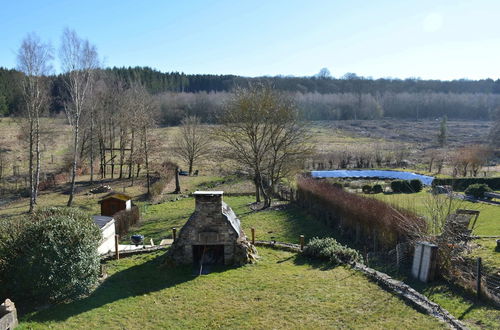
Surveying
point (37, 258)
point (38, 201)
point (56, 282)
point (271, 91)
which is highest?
point (271, 91)

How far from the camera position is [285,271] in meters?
13.7

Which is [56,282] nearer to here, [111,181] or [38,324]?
[38,324]

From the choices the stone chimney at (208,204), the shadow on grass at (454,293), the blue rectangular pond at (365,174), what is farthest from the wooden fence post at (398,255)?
the blue rectangular pond at (365,174)

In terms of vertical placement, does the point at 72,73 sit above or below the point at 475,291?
above

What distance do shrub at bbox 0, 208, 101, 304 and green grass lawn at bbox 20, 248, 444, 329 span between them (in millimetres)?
580

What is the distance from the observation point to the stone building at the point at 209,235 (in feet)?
45.9

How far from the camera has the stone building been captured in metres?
14.0

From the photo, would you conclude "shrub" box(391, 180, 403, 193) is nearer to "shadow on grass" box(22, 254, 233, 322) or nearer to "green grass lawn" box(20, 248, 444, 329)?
"green grass lawn" box(20, 248, 444, 329)

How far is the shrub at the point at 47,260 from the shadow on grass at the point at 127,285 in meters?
0.49

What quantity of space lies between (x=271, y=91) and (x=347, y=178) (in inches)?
710

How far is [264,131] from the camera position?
27.8 m

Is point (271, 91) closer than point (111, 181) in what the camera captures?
Yes

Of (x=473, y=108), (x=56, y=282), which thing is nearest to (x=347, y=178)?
(x=56, y=282)

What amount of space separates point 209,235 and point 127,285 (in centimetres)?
340
